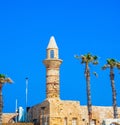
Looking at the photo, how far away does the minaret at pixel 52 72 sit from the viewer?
49.5 meters

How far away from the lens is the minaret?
162 feet

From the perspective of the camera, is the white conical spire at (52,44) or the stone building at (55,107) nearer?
the stone building at (55,107)

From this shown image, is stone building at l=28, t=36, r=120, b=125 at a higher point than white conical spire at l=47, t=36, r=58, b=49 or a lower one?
lower

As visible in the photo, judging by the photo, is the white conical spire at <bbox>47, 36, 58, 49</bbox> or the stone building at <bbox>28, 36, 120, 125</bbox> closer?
the stone building at <bbox>28, 36, 120, 125</bbox>

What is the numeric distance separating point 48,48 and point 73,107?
752cm

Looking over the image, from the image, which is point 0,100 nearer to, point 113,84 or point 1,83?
point 1,83

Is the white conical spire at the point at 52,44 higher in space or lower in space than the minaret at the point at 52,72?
higher

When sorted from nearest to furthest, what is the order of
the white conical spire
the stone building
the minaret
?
the stone building, the minaret, the white conical spire

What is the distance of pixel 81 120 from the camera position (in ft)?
164

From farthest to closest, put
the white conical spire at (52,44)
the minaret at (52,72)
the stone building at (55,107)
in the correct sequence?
the white conical spire at (52,44), the minaret at (52,72), the stone building at (55,107)

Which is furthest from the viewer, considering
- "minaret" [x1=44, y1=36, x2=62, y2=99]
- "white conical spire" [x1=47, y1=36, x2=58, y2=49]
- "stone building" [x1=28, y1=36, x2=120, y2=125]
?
"white conical spire" [x1=47, y1=36, x2=58, y2=49]

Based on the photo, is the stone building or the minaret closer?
the stone building

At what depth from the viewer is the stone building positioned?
160 feet

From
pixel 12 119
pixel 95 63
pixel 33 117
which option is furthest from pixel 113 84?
pixel 12 119
